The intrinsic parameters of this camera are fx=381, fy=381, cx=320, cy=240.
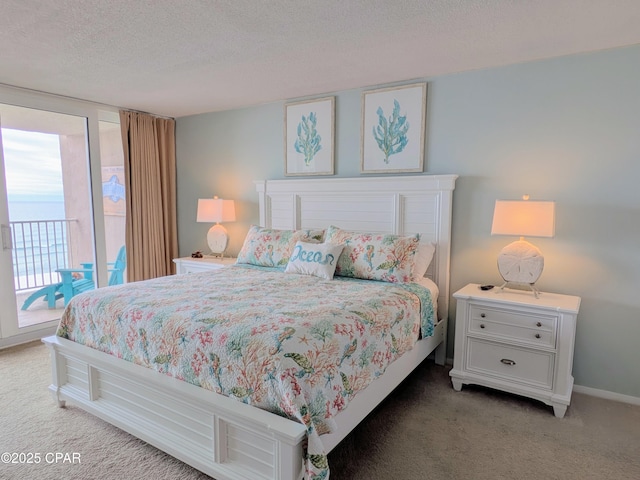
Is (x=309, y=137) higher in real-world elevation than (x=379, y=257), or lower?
higher

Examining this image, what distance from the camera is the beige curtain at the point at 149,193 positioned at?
4.24m

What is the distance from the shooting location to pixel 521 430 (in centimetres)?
221

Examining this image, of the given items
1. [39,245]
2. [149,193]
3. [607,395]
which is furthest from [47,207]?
[607,395]

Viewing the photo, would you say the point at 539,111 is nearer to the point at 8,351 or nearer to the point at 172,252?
the point at 172,252

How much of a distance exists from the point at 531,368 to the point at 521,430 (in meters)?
0.41

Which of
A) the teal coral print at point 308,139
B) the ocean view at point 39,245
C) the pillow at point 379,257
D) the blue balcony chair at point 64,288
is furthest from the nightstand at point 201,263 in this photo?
the ocean view at point 39,245

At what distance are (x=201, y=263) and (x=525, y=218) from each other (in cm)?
301

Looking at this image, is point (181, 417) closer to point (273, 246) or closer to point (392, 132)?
point (273, 246)

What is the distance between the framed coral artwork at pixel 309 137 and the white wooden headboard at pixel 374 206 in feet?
0.54

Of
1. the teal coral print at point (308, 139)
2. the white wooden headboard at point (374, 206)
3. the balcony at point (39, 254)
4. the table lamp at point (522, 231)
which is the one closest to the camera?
the table lamp at point (522, 231)

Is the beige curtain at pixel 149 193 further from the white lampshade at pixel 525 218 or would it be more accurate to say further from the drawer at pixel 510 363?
the white lampshade at pixel 525 218

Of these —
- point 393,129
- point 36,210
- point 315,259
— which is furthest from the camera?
point 36,210

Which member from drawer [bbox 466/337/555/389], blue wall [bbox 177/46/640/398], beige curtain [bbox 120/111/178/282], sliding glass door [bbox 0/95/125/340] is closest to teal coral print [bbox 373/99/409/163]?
blue wall [bbox 177/46/640/398]

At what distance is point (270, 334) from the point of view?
5.38 feet
